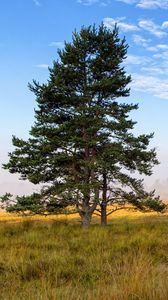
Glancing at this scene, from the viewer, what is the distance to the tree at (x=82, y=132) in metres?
19.9

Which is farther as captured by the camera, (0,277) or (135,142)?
(135,142)

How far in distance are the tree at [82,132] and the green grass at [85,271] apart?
18.2 ft

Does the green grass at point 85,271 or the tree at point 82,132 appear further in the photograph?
the tree at point 82,132

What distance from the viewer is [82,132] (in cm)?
2078

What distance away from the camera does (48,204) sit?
20.2 m

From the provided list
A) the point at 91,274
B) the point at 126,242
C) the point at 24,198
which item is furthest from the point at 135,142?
the point at 91,274

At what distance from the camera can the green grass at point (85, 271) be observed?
5.08 m

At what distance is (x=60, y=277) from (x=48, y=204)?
12.6 metres

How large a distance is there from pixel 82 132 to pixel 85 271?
43.1 feet

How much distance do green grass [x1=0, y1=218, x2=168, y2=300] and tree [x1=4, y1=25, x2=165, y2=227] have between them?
5.55 metres

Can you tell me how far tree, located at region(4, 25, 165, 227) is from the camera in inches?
784

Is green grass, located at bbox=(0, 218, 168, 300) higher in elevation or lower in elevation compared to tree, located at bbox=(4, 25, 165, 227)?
lower

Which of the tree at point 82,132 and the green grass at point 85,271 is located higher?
the tree at point 82,132

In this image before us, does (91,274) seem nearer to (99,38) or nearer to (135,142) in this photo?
(135,142)
